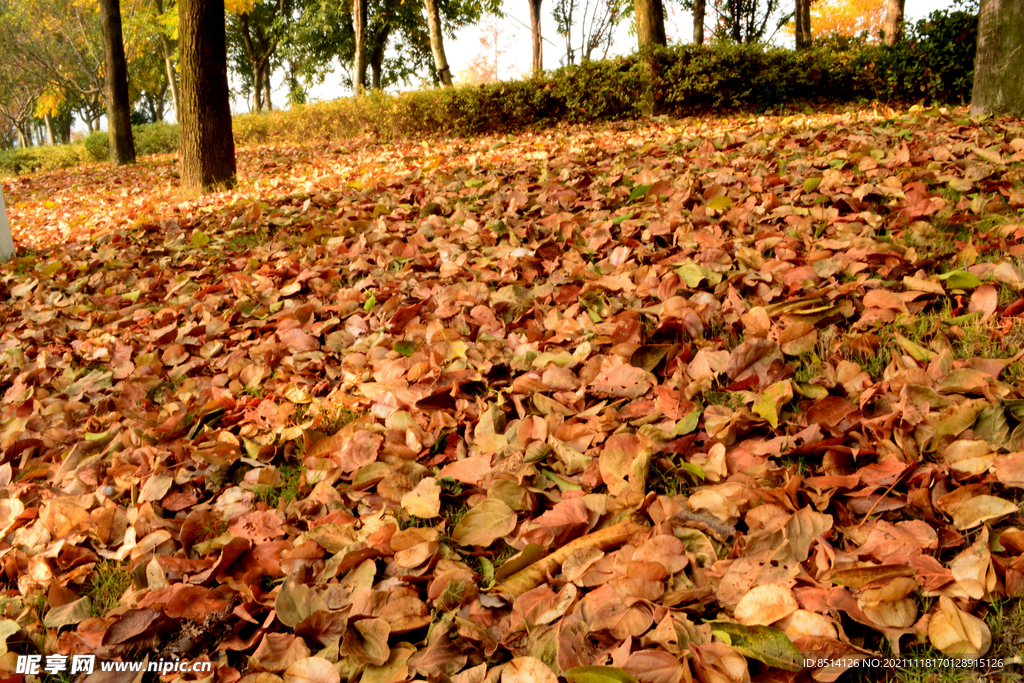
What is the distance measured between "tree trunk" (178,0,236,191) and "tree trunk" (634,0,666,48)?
19.8 feet

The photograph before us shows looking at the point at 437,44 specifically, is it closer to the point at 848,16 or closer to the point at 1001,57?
the point at 1001,57

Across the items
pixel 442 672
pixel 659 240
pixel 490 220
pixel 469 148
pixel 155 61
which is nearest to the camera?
pixel 442 672

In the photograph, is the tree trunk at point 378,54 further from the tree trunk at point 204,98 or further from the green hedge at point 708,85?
the tree trunk at point 204,98

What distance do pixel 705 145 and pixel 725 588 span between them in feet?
14.3

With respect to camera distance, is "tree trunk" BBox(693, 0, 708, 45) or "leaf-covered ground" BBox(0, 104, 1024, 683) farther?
"tree trunk" BBox(693, 0, 708, 45)

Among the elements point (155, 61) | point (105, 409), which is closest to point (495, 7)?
point (105, 409)

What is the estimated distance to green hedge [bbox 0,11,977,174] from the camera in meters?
8.71

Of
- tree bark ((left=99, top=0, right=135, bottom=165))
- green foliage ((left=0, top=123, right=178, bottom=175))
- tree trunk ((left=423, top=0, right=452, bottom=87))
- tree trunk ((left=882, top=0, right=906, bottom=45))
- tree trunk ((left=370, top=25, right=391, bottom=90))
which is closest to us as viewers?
tree bark ((left=99, top=0, right=135, bottom=165))

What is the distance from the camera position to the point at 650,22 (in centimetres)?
1003

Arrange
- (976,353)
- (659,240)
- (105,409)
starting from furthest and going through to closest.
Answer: (659,240) → (105,409) → (976,353)

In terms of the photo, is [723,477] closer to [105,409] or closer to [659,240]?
[659,240]

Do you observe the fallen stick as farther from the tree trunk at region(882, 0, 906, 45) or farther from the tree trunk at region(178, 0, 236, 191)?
the tree trunk at region(882, 0, 906, 45)

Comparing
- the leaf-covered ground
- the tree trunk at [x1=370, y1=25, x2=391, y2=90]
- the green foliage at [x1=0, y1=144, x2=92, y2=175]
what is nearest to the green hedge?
the leaf-covered ground

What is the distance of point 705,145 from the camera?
5.10 meters
